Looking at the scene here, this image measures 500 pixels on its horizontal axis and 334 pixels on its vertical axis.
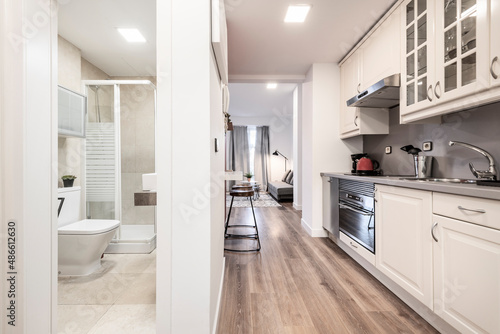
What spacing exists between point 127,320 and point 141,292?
0.34m

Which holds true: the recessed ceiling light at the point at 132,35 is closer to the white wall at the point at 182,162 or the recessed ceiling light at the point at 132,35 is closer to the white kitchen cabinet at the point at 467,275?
the white wall at the point at 182,162

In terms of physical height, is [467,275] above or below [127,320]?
above

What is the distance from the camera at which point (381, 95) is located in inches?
85.4

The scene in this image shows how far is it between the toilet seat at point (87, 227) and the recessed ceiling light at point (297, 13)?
2.61 metres

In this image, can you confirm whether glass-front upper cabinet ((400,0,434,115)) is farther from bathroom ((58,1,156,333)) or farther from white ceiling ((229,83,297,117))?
white ceiling ((229,83,297,117))

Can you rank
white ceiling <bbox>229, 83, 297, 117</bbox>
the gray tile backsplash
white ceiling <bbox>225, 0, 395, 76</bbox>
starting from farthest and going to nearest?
white ceiling <bbox>229, 83, 297, 117</bbox> → white ceiling <bbox>225, 0, 395, 76</bbox> → the gray tile backsplash

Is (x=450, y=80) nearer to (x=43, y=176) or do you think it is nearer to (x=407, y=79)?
(x=407, y=79)

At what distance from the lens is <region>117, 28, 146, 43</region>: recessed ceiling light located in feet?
7.69

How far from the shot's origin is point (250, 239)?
10.0 ft

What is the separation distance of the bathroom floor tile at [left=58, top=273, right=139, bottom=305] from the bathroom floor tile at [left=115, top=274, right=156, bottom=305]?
0.14 ft

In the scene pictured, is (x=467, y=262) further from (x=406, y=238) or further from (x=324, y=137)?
(x=324, y=137)

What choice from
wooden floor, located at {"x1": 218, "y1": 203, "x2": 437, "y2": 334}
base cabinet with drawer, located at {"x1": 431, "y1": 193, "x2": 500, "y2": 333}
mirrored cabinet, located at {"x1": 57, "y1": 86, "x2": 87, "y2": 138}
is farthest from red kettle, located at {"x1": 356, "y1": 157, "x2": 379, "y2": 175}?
mirrored cabinet, located at {"x1": 57, "y1": 86, "x2": 87, "y2": 138}

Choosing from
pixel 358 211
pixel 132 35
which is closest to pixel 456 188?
pixel 358 211

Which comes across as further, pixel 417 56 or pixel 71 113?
pixel 71 113
